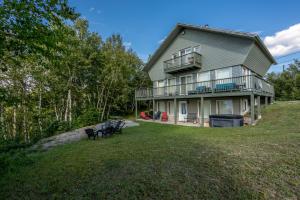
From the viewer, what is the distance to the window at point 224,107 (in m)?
13.4

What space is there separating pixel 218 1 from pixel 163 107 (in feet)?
36.8

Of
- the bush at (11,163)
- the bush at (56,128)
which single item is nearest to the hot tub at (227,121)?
the bush at (11,163)

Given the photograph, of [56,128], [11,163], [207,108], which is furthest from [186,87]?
[11,163]

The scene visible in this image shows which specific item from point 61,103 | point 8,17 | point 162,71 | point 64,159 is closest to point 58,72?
point 61,103

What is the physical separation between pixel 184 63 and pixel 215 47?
9.57ft

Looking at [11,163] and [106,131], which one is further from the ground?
[106,131]

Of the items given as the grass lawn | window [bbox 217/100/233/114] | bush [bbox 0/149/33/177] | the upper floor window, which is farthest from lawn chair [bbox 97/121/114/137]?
the upper floor window

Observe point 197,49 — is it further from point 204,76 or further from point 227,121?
point 227,121

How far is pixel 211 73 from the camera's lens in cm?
1412

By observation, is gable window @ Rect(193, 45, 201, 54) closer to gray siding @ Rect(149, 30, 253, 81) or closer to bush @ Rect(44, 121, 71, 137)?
gray siding @ Rect(149, 30, 253, 81)

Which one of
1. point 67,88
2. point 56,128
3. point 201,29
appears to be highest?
point 201,29

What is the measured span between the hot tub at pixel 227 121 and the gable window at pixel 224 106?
262 centimetres

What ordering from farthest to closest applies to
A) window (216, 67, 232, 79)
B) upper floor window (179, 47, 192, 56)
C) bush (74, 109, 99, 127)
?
upper floor window (179, 47, 192, 56)
bush (74, 109, 99, 127)
window (216, 67, 232, 79)

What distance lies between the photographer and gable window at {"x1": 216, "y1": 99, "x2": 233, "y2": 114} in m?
13.4
